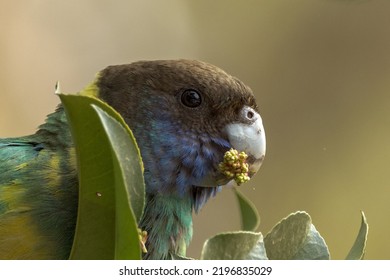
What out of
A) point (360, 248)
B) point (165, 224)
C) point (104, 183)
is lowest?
point (165, 224)

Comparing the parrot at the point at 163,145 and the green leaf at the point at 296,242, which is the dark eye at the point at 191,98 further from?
the green leaf at the point at 296,242

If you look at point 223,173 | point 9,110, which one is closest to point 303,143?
point 9,110

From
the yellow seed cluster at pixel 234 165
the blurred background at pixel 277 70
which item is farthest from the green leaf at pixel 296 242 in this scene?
the blurred background at pixel 277 70

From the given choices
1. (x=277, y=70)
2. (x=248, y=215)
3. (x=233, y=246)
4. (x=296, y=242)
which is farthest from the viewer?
(x=277, y=70)

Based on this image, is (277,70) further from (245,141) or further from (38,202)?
(38,202)

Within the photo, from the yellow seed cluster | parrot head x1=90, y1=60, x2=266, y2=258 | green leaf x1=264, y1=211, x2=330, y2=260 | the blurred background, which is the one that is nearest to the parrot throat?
parrot head x1=90, y1=60, x2=266, y2=258

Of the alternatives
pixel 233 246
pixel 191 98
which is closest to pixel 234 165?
pixel 191 98
